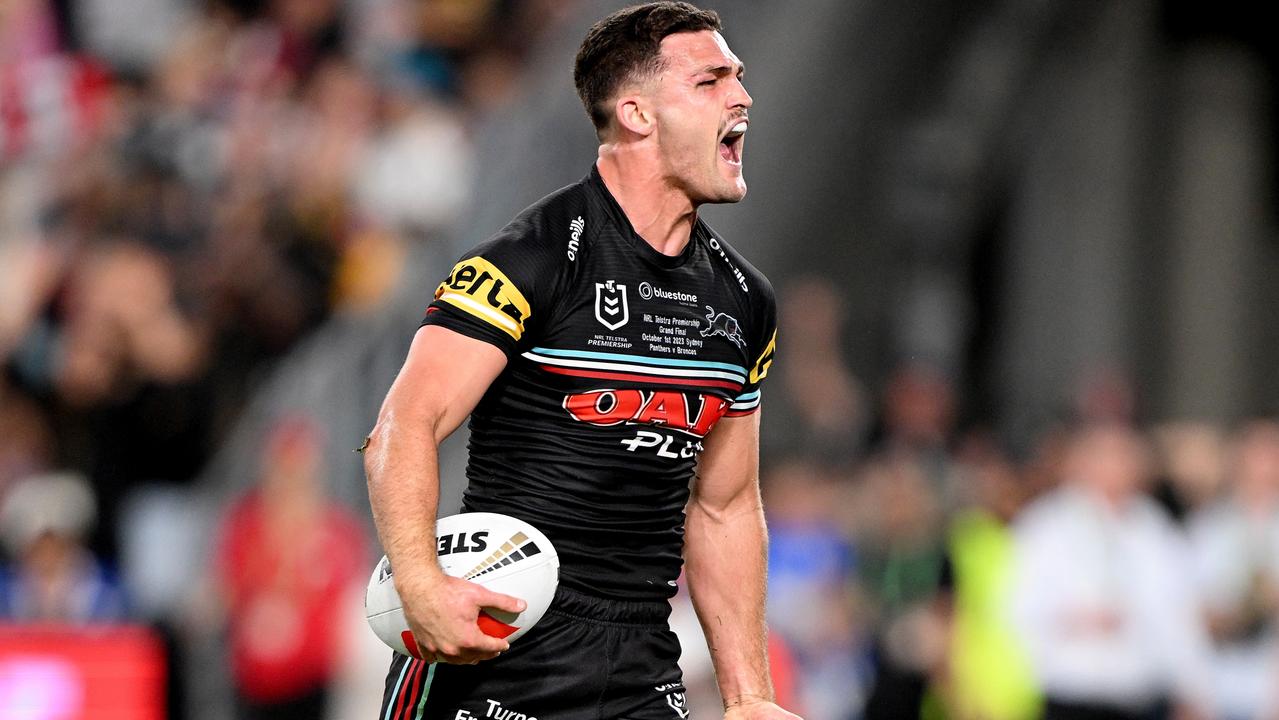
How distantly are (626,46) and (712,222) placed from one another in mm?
7761

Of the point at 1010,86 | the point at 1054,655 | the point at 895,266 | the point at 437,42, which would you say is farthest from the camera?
the point at 1010,86

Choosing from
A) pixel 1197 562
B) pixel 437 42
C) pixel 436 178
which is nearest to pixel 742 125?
pixel 1197 562

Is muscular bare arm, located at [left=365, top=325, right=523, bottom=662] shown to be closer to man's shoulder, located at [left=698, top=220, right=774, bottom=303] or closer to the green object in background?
man's shoulder, located at [left=698, top=220, right=774, bottom=303]

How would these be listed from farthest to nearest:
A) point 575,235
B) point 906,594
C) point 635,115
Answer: point 906,594, point 635,115, point 575,235

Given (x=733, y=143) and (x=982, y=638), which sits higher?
(x=733, y=143)

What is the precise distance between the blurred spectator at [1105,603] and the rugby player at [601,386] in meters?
4.80

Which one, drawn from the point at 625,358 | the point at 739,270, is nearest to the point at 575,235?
the point at 625,358

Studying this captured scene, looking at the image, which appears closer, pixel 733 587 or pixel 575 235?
pixel 575 235

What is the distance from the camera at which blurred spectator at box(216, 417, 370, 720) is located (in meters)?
9.96

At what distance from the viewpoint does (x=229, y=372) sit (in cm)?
1138

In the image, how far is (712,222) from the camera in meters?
12.5

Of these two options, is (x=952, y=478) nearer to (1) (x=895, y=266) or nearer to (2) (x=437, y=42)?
(1) (x=895, y=266)

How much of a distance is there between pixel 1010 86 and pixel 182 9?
674 cm

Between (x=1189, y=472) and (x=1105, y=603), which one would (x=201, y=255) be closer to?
(x=1105, y=603)
